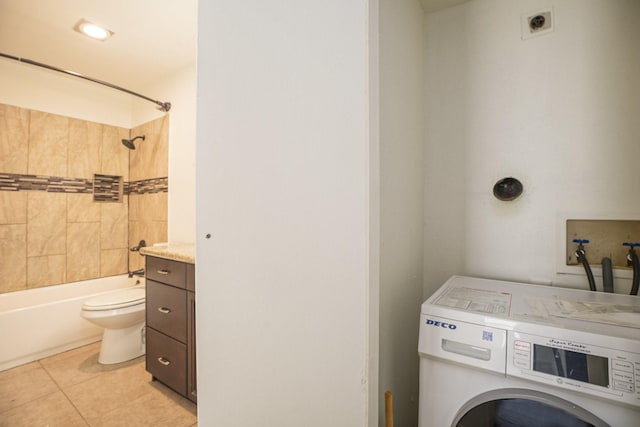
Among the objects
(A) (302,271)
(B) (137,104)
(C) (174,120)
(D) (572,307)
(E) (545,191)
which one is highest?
(B) (137,104)

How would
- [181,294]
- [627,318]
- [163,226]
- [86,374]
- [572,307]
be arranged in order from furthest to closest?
[163,226] → [86,374] → [181,294] → [572,307] → [627,318]

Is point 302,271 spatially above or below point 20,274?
above

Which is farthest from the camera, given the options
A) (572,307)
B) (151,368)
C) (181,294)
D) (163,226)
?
(163,226)

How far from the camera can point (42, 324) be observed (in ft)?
7.18

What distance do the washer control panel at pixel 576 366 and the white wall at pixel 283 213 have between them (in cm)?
41

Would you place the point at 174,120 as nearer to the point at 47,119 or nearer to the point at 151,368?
the point at 47,119

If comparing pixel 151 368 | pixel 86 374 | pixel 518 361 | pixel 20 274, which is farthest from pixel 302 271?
pixel 20 274

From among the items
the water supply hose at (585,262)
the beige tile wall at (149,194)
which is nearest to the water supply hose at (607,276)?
the water supply hose at (585,262)

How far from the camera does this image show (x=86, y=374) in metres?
2.00

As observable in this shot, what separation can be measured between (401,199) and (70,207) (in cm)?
303

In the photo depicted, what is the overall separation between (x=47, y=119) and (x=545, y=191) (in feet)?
11.9

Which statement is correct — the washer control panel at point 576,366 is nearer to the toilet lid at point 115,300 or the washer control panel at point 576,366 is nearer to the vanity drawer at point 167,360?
the vanity drawer at point 167,360

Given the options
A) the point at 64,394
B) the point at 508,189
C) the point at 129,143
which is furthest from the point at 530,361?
the point at 129,143

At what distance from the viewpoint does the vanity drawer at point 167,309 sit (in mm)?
1611
